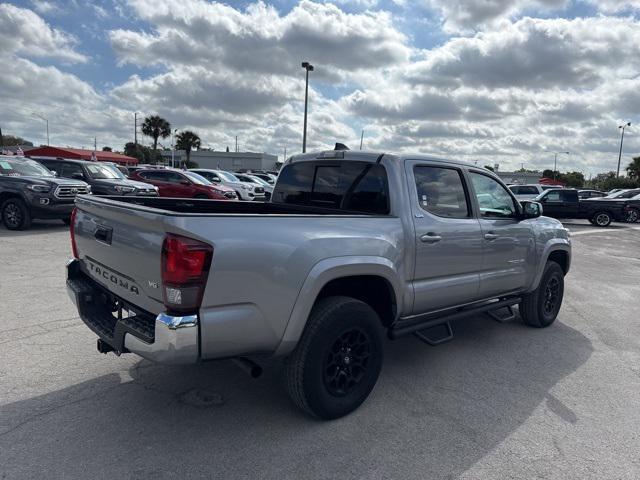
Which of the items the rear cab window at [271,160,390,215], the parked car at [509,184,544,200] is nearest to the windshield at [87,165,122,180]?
the rear cab window at [271,160,390,215]

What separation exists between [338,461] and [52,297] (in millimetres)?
4485

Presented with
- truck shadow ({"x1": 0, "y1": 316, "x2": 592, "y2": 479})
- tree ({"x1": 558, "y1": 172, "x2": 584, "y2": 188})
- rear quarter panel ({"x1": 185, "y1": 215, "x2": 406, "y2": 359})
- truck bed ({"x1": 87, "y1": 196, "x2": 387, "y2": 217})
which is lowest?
truck shadow ({"x1": 0, "y1": 316, "x2": 592, "y2": 479})

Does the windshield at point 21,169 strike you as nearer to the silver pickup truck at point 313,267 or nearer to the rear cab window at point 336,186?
the silver pickup truck at point 313,267

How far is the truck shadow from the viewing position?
266 cm

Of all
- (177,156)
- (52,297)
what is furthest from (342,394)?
(177,156)

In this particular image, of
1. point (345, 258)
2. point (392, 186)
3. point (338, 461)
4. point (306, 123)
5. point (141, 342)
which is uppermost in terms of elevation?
point (306, 123)

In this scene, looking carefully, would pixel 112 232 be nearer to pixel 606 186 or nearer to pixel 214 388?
pixel 214 388

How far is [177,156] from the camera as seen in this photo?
312ft

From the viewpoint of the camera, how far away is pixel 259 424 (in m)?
3.12

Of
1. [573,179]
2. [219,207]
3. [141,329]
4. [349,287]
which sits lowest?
[141,329]

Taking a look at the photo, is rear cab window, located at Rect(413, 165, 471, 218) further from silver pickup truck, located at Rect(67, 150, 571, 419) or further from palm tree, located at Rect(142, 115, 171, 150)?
palm tree, located at Rect(142, 115, 171, 150)

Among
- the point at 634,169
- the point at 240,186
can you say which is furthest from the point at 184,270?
the point at 634,169

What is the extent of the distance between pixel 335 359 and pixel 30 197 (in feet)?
33.8

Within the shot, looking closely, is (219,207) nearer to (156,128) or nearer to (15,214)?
(15,214)
